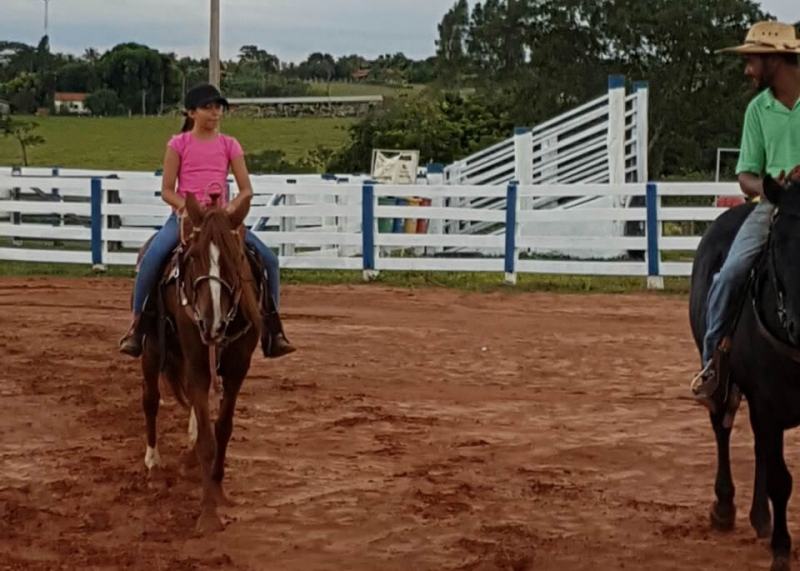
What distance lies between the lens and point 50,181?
19188 millimetres

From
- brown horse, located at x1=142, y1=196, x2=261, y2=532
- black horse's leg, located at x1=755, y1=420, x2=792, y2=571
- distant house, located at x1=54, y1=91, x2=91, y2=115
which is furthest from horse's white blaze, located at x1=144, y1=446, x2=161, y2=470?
distant house, located at x1=54, y1=91, x2=91, y2=115

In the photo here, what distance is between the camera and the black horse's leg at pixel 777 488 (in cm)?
576

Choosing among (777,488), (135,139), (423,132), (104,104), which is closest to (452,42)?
(135,139)

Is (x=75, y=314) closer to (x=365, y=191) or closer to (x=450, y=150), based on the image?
(x=365, y=191)

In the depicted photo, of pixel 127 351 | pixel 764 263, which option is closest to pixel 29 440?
pixel 127 351

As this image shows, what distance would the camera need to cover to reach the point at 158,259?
7207 millimetres

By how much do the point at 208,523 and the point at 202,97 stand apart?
2488 mm

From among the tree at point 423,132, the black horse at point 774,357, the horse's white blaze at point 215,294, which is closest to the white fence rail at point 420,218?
the black horse at point 774,357

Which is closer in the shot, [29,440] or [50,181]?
[29,440]

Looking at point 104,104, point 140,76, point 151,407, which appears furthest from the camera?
point 104,104

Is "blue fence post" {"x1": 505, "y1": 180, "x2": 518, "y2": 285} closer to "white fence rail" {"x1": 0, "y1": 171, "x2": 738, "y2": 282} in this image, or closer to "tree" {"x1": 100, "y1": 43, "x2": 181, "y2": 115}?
"white fence rail" {"x1": 0, "y1": 171, "x2": 738, "y2": 282}

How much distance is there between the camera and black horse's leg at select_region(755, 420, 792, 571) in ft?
18.9

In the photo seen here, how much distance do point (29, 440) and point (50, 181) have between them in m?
11.3

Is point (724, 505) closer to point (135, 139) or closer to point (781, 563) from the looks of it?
point (781, 563)
